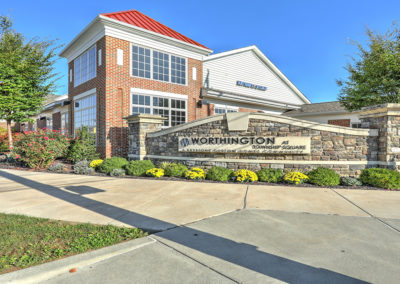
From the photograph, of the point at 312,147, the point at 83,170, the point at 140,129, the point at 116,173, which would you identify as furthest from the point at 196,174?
the point at 83,170

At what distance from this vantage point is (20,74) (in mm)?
A: 14641

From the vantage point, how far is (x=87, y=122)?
46.3 ft

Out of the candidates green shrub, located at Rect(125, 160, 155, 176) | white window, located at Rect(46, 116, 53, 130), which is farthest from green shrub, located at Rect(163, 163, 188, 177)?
white window, located at Rect(46, 116, 53, 130)

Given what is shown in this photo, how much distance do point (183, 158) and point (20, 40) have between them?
14185 millimetres

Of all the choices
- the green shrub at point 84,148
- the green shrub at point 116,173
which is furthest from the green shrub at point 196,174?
the green shrub at point 84,148

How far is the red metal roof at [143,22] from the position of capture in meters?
13.3

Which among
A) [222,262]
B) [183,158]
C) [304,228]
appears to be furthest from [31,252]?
[183,158]

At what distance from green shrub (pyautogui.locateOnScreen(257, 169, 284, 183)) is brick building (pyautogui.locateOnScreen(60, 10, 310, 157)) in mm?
7615

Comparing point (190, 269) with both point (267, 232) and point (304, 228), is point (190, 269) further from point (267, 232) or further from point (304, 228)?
point (304, 228)

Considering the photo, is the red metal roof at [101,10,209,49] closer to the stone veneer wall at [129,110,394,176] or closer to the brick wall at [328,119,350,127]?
the stone veneer wall at [129,110,394,176]

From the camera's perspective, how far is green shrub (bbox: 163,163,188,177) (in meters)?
9.22

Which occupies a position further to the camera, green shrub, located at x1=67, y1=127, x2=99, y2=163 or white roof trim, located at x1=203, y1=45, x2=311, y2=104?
white roof trim, located at x1=203, y1=45, x2=311, y2=104

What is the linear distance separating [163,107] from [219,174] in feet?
23.4

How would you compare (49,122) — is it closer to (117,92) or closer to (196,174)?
(117,92)
